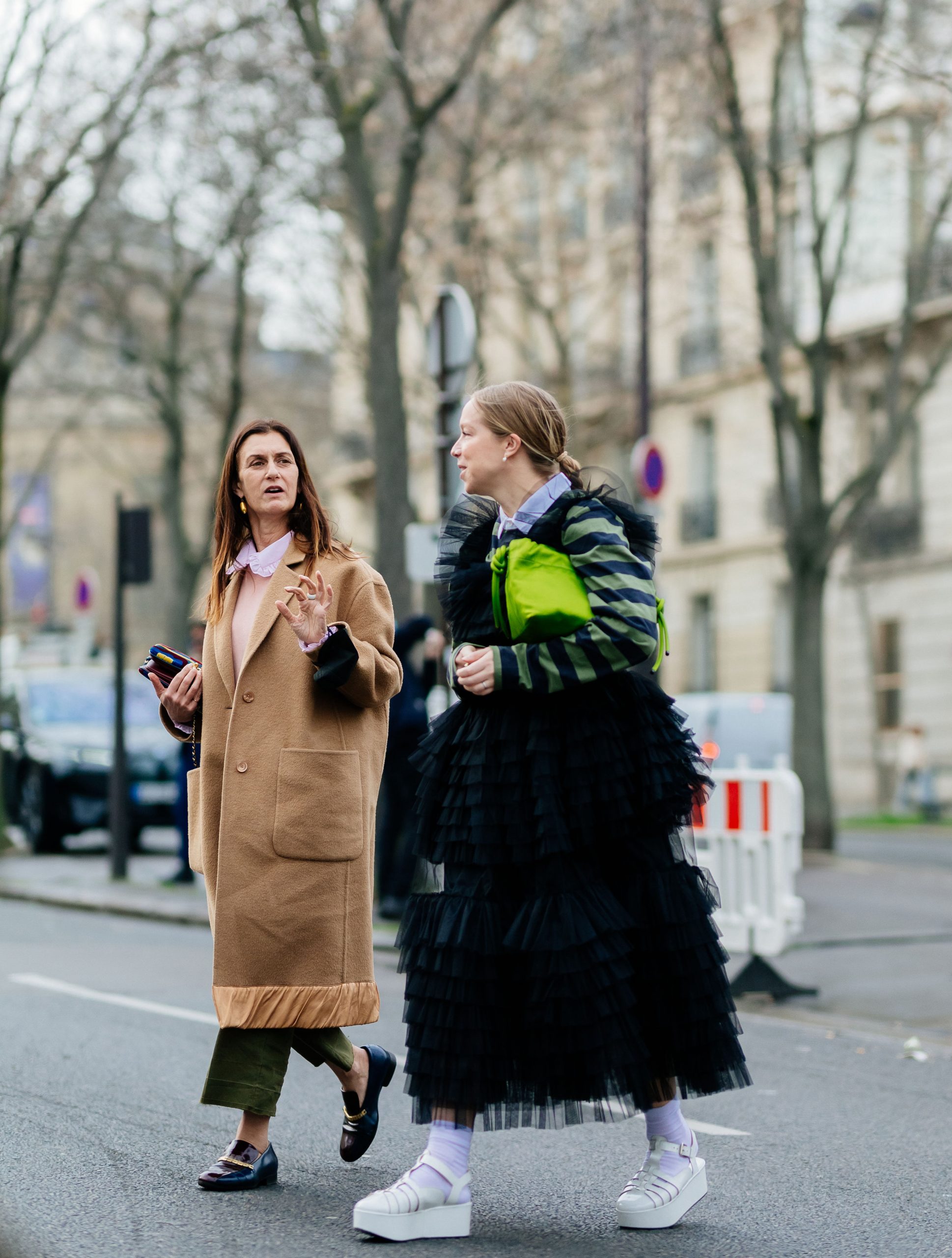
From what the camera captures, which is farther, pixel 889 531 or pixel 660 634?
pixel 889 531

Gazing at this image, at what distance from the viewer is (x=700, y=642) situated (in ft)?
129

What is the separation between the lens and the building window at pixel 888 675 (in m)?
33.9

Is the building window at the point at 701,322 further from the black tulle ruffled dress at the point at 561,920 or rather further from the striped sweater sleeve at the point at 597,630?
the black tulle ruffled dress at the point at 561,920

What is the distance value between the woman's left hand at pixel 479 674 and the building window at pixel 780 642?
32489 mm

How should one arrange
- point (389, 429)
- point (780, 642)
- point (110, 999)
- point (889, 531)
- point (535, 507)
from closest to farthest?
1. point (535, 507)
2. point (110, 999)
3. point (389, 429)
4. point (889, 531)
5. point (780, 642)

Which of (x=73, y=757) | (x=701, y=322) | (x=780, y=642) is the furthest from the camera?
(x=701, y=322)

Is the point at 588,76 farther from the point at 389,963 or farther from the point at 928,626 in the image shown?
the point at 389,963

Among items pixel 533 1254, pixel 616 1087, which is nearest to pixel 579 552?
pixel 616 1087

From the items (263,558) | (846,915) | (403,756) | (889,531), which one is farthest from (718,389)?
(263,558)

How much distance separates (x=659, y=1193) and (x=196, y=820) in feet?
4.97

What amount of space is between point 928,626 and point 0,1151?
95.4ft

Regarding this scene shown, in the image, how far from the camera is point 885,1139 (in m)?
5.89

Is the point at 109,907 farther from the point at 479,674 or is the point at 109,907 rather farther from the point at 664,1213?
the point at 479,674

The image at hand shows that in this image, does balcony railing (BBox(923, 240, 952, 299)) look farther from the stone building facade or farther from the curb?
the curb
